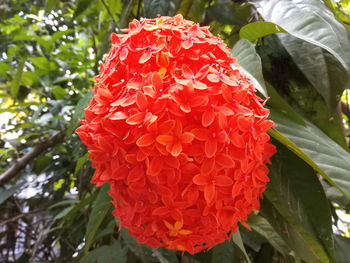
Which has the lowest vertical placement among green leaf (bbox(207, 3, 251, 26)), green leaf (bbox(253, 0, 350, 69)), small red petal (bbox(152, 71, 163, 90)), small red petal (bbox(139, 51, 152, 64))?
green leaf (bbox(207, 3, 251, 26))

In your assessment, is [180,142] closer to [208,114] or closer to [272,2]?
[208,114]

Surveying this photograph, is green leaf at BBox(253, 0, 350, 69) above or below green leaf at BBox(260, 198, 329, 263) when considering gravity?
above

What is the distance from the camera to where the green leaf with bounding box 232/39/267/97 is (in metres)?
0.65

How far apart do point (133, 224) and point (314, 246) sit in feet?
1.14

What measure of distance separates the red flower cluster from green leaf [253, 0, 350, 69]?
15cm

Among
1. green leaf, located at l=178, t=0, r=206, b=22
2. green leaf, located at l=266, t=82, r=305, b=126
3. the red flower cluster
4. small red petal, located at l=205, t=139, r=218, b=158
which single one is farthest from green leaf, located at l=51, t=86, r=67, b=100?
small red petal, located at l=205, t=139, r=218, b=158

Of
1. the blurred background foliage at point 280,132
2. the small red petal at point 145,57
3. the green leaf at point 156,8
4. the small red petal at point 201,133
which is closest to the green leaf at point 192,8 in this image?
the blurred background foliage at point 280,132

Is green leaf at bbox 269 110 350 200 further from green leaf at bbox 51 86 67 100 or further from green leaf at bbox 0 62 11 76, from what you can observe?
green leaf at bbox 0 62 11 76

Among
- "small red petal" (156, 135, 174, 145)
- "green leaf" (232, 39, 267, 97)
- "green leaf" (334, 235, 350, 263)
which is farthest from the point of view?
"green leaf" (334, 235, 350, 263)

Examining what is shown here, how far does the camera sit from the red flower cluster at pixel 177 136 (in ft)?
1.81

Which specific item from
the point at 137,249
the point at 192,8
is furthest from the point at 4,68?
the point at 137,249

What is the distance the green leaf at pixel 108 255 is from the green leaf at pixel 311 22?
709 millimetres

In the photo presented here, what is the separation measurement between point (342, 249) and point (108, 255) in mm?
614

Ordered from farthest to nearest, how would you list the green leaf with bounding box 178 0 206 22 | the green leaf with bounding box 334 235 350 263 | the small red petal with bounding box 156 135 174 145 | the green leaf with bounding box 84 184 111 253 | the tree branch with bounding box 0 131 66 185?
the tree branch with bounding box 0 131 66 185
the green leaf with bounding box 178 0 206 22
the green leaf with bounding box 334 235 350 263
the green leaf with bounding box 84 184 111 253
the small red petal with bounding box 156 135 174 145
